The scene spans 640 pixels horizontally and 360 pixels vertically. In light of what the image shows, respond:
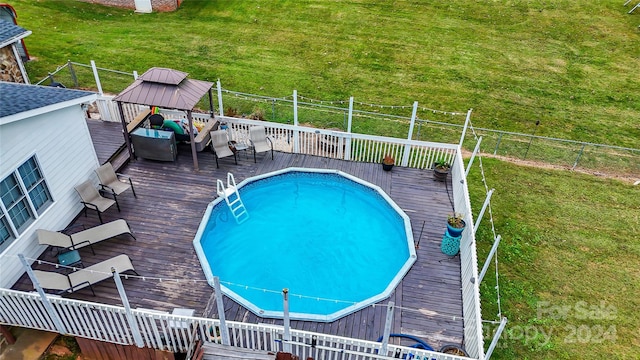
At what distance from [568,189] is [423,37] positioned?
44.2 feet

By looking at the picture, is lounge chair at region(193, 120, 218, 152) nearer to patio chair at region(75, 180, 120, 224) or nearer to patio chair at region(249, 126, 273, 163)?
patio chair at region(249, 126, 273, 163)

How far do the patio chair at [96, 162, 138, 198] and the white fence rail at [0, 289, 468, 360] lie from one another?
360 cm

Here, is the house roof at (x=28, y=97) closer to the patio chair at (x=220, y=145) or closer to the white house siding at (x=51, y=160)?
the white house siding at (x=51, y=160)

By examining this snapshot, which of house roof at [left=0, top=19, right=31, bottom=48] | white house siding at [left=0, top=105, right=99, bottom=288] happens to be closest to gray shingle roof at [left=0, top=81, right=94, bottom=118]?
white house siding at [left=0, top=105, right=99, bottom=288]

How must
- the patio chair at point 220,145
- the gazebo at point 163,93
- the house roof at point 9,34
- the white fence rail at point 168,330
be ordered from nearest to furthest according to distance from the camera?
the white fence rail at point 168,330
the gazebo at point 163,93
the patio chair at point 220,145
the house roof at point 9,34

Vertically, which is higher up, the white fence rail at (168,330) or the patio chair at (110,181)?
the patio chair at (110,181)

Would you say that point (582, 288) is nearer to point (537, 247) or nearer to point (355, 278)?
point (537, 247)

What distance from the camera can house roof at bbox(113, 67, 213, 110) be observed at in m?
11.4

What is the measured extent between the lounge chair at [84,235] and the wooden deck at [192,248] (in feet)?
0.85

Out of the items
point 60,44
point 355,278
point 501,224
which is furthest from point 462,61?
point 60,44

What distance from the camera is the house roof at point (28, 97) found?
27.9ft

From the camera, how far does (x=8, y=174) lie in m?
8.57

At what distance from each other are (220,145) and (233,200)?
2035 millimetres

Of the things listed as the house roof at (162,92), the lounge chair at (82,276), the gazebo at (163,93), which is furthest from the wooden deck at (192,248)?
the house roof at (162,92)
